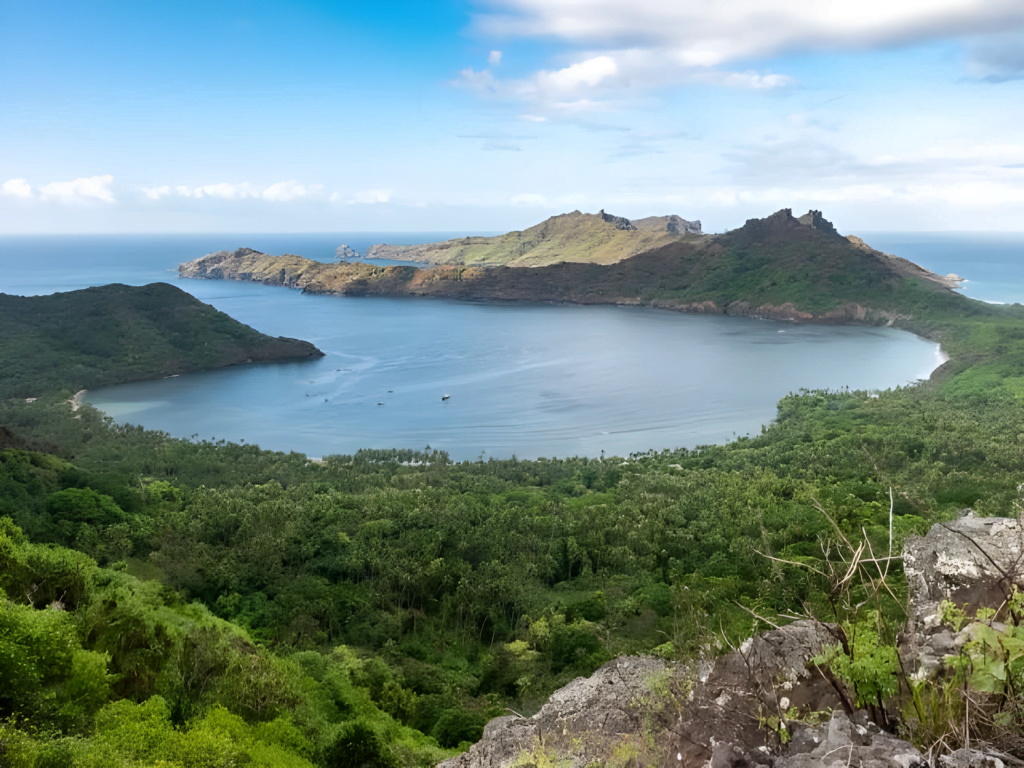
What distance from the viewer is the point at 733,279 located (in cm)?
11312

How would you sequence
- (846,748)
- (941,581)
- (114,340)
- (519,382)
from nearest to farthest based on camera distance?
1. (846,748)
2. (941,581)
3. (519,382)
4. (114,340)

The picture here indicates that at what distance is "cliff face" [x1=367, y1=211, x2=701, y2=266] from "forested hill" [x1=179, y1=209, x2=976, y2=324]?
58.4 ft

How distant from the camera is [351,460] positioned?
41969 millimetres

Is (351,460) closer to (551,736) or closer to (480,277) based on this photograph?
(551,736)

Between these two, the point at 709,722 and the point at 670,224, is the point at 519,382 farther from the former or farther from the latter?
the point at 670,224

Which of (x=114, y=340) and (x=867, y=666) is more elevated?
(x=114, y=340)

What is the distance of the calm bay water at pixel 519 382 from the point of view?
49.2 metres

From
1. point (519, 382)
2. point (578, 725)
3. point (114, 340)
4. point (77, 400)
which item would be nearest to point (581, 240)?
point (519, 382)

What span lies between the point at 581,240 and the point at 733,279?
63010mm

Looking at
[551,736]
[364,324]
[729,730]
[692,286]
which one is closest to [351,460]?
[551,736]

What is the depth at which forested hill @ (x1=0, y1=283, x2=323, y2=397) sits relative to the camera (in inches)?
2426

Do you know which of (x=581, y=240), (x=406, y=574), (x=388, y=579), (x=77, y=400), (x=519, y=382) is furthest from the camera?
(x=581, y=240)

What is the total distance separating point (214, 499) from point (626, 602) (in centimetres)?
1838

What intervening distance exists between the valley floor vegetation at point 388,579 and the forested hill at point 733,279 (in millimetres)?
62937
